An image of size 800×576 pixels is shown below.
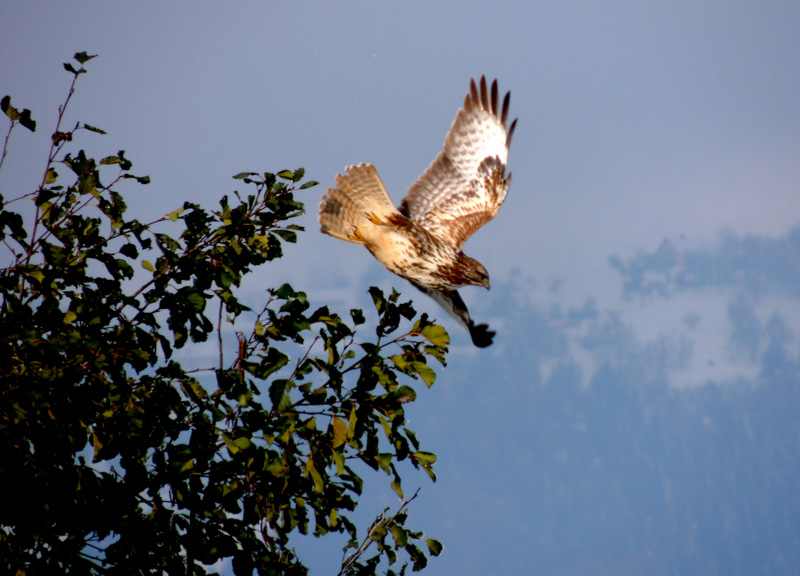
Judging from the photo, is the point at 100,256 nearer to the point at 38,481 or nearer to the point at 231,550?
the point at 38,481

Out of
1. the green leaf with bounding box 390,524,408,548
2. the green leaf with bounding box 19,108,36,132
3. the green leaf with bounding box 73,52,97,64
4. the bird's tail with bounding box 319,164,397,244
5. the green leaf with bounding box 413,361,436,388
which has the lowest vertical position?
the green leaf with bounding box 390,524,408,548

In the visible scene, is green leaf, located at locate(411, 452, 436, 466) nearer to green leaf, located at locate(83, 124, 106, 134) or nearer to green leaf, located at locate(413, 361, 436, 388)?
green leaf, located at locate(413, 361, 436, 388)

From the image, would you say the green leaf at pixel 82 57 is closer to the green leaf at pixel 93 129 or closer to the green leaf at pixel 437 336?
the green leaf at pixel 93 129

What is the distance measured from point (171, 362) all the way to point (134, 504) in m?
0.78

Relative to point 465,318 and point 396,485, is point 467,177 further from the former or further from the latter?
point 396,485

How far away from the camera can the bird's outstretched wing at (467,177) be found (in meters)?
7.64

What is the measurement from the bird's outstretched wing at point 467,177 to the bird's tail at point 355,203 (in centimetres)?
65

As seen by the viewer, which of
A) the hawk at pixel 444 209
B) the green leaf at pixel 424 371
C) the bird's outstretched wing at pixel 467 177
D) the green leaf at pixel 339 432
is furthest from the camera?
the bird's outstretched wing at pixel 467 177

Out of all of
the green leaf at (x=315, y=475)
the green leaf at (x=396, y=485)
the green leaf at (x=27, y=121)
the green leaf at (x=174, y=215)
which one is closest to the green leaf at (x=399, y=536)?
the green leaf at (x=396, y=485)

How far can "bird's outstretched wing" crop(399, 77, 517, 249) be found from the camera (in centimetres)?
764

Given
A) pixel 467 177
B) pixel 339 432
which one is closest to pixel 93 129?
pixel 339 432

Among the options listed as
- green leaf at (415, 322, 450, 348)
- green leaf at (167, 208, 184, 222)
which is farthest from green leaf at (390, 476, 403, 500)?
green leaf at (167, 208, 184, 222)

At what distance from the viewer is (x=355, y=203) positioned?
273 inches

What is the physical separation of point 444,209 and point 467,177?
557mm
